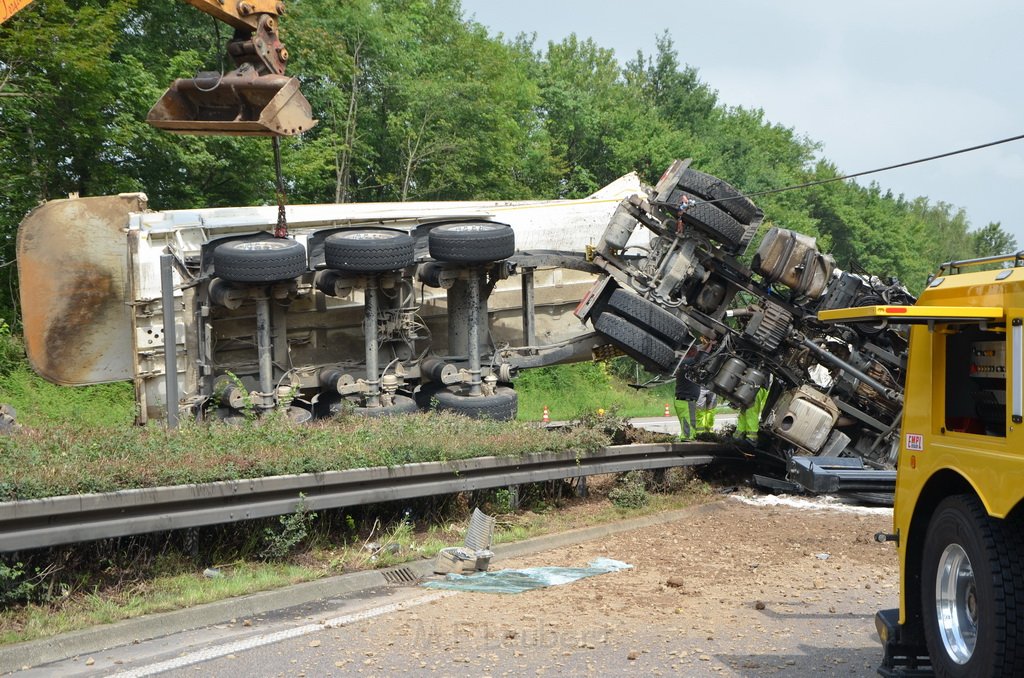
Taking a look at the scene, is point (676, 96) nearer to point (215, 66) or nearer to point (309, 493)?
point (215, 66)

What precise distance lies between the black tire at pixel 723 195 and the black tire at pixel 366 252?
11.4 feet

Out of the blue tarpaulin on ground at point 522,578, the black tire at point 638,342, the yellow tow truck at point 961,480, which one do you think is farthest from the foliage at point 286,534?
the black tire at point 638,342

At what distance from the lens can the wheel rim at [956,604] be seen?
4.46 metres

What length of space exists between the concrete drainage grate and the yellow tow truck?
3.50 meters

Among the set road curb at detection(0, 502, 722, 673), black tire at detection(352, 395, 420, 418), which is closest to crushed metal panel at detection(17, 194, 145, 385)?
black tire at detection(352, 395, 420, 418)

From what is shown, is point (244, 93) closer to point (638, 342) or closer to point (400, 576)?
point (638, 342)

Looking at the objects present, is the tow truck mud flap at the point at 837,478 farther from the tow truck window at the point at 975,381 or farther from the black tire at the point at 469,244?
the black tire at the point at 469,244

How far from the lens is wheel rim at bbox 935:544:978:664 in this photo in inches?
176

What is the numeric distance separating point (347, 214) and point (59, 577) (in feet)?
25.8

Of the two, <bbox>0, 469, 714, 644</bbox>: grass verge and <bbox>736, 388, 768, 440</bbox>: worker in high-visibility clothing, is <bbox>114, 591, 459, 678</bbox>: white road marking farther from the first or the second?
<bbox>736, 388, 768, 440</bbox>: worker in high-visibility clothing

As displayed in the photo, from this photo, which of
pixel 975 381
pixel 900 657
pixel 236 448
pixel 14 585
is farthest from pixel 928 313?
pixel 236 448

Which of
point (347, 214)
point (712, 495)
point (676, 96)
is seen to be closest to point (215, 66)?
point (347, 214)

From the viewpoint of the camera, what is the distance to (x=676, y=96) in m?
54.8

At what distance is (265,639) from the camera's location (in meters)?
5.89
